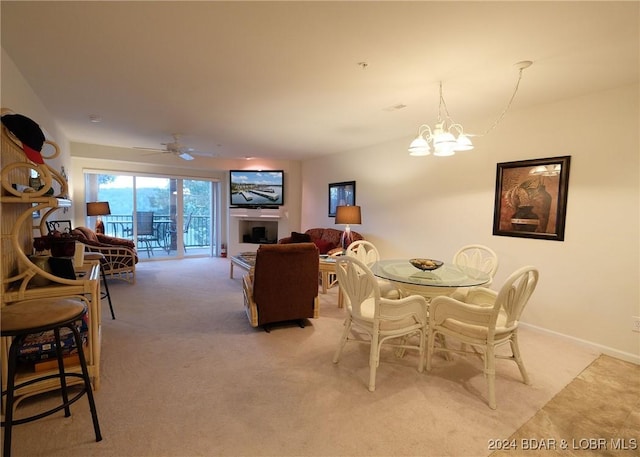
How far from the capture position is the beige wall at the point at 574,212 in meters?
2.72

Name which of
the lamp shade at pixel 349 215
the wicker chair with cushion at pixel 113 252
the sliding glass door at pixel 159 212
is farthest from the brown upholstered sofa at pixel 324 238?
the sliding glass door at pixel 159 212

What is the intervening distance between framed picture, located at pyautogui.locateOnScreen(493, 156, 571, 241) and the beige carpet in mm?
1121

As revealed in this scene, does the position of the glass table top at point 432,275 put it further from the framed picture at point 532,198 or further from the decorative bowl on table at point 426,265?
the framed picture at point 532,198

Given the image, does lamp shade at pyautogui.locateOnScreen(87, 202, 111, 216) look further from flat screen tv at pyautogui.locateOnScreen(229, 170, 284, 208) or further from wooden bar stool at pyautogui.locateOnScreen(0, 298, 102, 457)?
wooden bar stool at pyautogui.locateOnScreen(0, 298, 102, 457)

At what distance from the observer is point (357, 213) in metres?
4.73

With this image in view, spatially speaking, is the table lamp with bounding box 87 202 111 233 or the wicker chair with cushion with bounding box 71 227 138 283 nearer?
the wicker chair with cushion with bounding box 71 227 138 283

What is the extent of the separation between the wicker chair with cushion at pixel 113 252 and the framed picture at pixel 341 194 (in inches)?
140

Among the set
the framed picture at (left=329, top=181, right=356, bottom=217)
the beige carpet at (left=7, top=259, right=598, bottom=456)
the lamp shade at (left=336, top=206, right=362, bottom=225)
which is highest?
the framed picture at (left=329, top=181, right=356, bottom=217)

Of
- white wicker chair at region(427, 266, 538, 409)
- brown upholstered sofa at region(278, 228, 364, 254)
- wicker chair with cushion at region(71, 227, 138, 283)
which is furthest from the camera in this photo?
brown upholstered sofa at region(278, 228, 364, 254)

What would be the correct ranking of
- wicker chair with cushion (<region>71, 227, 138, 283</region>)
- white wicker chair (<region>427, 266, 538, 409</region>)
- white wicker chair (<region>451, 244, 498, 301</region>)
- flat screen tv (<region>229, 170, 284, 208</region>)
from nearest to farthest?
1. white wicker chair (<region>427, 266, 538, 409</region>)
2. white wicker chair (<region>451, 244, 498, 301</region>)
3. wicker chair with cushion (<region>71, 227, 138, 283</region>)
4. flat screen tv (<region>229, 170, 284, 208</region>)

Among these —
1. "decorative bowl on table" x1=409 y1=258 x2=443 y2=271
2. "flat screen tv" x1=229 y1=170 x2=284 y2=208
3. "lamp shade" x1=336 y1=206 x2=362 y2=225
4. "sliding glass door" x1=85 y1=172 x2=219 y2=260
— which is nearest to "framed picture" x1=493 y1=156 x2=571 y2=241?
"decorative bowl on table" x1=409 y1=258 x2=443 y2=271

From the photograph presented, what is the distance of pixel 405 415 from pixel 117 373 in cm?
211

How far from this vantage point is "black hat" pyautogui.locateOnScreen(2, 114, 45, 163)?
169 centimetres

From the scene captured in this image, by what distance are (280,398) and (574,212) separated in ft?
10.3
